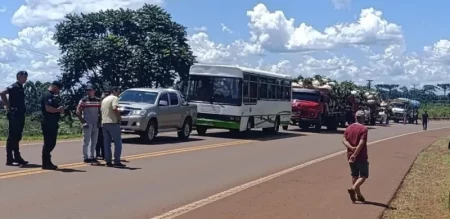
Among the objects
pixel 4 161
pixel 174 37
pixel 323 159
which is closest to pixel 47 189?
pixel 4 161

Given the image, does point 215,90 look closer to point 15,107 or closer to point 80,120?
point 80,120

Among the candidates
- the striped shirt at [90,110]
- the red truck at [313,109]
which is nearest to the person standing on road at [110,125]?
the striped shirt at [90,110]

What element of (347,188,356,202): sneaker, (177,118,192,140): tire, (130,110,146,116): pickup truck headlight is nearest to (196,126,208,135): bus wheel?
(177,118,192,140): tire

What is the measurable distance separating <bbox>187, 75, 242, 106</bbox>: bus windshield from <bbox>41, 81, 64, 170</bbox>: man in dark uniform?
1393 centimetres

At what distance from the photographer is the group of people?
13.5m

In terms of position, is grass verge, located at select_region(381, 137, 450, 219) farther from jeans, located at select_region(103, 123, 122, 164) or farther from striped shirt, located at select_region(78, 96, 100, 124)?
striped shirt, located at select_region(78, 96, 100, 124)

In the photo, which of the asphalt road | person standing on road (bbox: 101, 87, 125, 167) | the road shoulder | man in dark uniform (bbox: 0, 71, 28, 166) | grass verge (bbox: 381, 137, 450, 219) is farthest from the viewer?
person standing on road (bbox: 101, 87, 125, 167)

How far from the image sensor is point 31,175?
1262cm

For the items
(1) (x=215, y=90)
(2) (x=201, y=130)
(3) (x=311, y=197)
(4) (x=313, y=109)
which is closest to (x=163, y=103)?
(1) (x=215, y=90)

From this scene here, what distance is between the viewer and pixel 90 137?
1480 cm

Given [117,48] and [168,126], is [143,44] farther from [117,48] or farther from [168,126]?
[168,126]

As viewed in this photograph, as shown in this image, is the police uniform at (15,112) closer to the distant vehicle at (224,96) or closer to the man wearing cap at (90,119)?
the man wearing cap at (90,119)

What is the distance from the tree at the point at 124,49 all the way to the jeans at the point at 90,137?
110 feet

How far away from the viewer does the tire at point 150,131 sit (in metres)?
21.8
